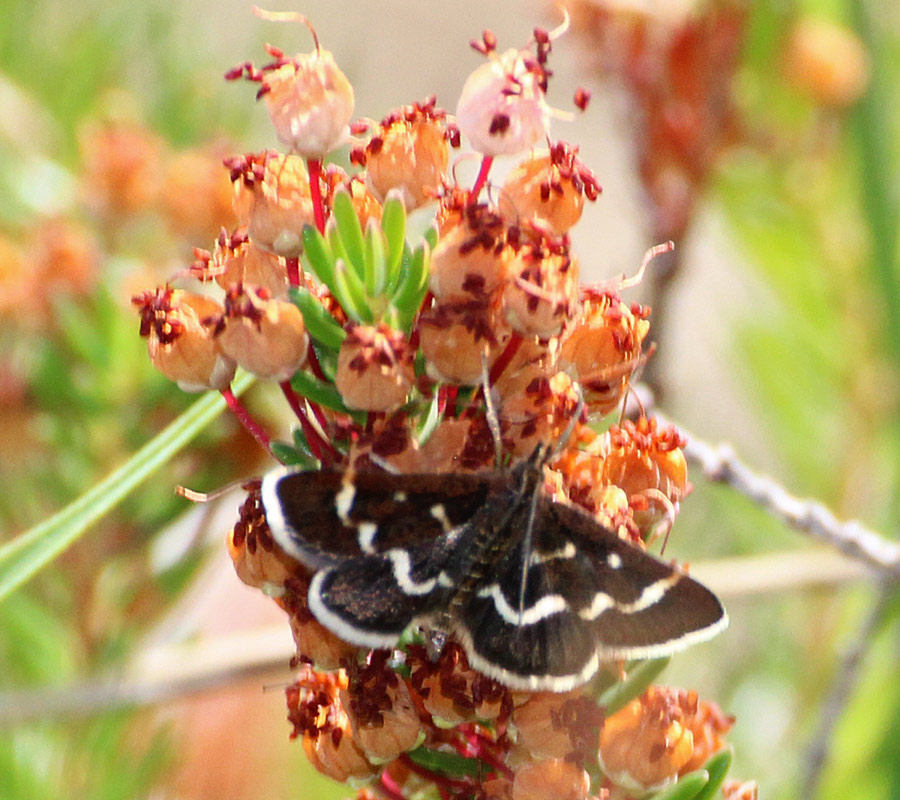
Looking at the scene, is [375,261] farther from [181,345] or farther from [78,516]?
[78,516]

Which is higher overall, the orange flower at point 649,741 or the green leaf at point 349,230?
the green leaf at point 349,230

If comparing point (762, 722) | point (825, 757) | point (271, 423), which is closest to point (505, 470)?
point (825, 757)

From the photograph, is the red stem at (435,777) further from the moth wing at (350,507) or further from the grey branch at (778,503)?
the grey branch at (778,503)

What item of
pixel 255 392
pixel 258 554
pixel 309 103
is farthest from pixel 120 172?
pixel 258 554

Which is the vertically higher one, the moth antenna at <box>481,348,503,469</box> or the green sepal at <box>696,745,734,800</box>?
the moth antenna at <box>481,348,503,469</box>

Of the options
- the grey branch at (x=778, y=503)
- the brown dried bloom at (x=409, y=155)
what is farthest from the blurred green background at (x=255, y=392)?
the brown dried bloom at (x=409, y=155)

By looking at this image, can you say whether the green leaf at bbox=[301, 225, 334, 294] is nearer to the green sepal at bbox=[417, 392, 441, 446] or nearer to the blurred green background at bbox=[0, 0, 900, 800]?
the green sepal at bbox=[417, 392, 441, 446]

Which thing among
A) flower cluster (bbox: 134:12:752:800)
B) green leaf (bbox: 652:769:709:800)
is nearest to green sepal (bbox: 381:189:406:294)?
flower cluster (bbox: 134:12:752:800)
